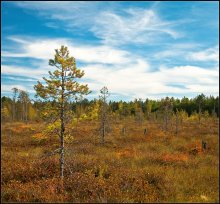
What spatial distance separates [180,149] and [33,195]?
61.5ft

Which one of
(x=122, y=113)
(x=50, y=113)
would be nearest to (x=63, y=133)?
(x=50, y=113)

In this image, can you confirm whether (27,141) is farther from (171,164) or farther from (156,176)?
(156,176)

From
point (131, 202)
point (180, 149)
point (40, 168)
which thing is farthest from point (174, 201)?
point (180, 149)

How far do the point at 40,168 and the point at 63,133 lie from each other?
10.5 ft

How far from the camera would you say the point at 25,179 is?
1497cm

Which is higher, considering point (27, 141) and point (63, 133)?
point (63, 133)

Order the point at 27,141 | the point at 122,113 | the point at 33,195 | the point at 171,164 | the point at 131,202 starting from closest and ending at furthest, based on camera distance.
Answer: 1. the point at 131,202
2. the point at 33,195
3. the point at 171,164
4. the point at 27,141
5. the point at 122,113

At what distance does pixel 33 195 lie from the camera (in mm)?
11914

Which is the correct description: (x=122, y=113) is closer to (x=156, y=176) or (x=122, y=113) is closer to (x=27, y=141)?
(x=27, y=141)

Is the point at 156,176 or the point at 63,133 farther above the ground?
the point at 63,133

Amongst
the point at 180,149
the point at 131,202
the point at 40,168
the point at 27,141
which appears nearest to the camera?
the point at 131,202

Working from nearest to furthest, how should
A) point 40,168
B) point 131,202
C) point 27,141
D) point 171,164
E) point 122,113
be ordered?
point 131,202, point 40,168, point 171,164, point 27,141, point 122,113

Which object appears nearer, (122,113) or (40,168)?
(40,168)

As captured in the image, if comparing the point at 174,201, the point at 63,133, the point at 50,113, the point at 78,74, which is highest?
the point at 78,74
